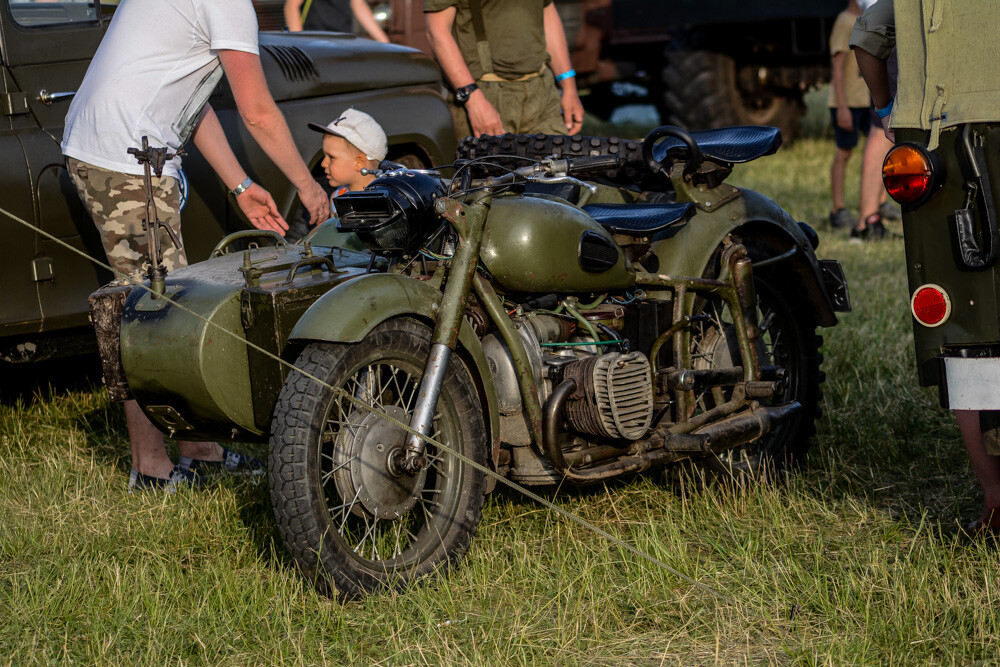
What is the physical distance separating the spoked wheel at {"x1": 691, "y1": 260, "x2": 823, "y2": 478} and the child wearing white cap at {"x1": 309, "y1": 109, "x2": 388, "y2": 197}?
1.32 m

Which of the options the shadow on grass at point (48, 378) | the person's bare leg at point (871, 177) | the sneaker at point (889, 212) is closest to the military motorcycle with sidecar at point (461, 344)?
the shadow on grass at point (48, 378)

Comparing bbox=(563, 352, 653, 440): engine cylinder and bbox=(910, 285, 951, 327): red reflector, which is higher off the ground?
bbox=(910, 285, 951, 327): red reflector

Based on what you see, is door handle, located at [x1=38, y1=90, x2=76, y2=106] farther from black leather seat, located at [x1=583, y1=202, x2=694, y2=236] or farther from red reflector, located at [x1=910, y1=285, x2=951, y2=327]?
red reflector, located at [x1=910, y1=285, x2=951, y2=327]

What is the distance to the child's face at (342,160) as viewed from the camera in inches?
178

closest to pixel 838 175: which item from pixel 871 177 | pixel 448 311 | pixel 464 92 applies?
pixel 871 177

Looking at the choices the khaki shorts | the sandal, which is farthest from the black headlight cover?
the khaki shorts

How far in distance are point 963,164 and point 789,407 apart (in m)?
1.22

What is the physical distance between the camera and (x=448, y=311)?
3373 mm

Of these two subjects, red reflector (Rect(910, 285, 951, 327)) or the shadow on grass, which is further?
the shadow on grass

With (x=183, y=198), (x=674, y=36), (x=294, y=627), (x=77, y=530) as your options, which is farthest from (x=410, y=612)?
(x=674, y=36)

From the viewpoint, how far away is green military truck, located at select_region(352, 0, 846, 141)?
1284 centimetres

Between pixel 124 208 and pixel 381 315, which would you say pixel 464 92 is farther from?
pixel 381 315

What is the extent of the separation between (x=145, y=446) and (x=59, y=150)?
1149 millimetres

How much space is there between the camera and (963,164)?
126 inches
